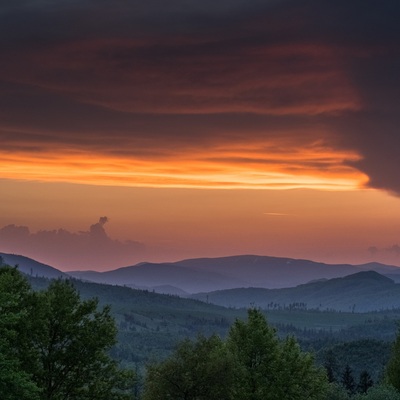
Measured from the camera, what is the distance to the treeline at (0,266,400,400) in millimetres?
59750

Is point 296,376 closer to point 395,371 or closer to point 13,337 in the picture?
point 13,337

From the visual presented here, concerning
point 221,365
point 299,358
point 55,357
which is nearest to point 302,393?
point 299,358

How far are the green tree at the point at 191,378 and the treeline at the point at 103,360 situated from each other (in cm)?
10

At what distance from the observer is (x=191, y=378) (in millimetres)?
73188

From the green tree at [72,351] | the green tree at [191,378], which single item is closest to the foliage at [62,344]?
the green tree at [72,351]

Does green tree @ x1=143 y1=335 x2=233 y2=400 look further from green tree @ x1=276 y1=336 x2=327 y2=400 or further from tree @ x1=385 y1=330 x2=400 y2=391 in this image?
tree @ x1=385 y1=330 x2=400 y2=391

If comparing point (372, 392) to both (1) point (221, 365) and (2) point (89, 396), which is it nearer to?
(1) point (221, 365)

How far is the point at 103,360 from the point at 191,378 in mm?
12862

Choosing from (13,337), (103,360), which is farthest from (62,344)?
(13,337)

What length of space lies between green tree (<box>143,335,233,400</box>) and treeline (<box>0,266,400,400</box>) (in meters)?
0.10

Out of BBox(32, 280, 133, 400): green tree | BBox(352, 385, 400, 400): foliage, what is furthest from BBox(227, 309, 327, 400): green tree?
BBox(32, 280, 133, 400): green tree

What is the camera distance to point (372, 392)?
10931cm

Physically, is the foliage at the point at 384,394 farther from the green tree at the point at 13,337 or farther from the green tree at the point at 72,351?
the green tree at the point at 13,337

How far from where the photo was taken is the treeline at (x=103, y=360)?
59.8m
